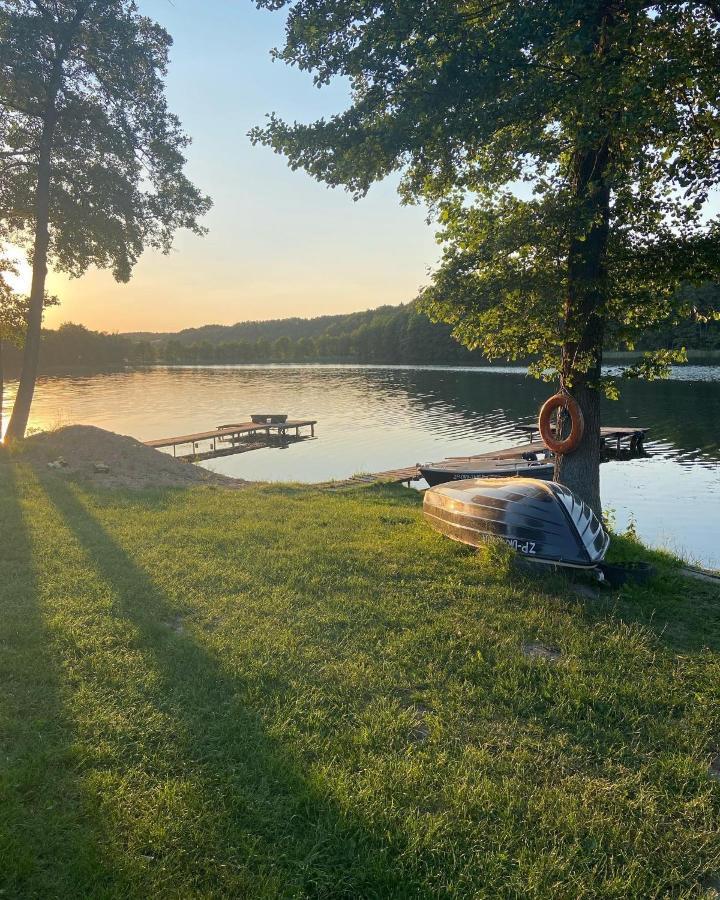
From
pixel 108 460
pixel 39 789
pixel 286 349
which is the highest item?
pixel 286 349

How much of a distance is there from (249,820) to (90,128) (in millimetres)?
17539

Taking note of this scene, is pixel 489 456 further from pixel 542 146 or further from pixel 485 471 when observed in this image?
pixel 542 146

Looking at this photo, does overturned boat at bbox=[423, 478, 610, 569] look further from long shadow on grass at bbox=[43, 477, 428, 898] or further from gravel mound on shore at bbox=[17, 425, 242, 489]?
gravel mound on shore at bbox=[17, 425, 242, 489]

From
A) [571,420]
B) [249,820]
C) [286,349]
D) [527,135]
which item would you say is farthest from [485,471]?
[286,349]

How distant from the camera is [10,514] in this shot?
30.7ft

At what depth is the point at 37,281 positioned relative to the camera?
1565cm

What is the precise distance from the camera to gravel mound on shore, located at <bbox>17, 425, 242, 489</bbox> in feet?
44.8

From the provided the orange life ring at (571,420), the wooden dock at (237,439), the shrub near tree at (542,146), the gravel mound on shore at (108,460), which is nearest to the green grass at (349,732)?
the orange life ring at (571,420)

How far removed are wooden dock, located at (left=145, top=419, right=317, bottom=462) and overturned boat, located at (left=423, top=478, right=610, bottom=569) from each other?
19.3 m

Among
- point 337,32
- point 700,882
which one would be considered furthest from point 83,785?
point 337,32

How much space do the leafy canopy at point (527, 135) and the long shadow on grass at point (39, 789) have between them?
630cm

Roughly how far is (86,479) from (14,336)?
6572 millimetres

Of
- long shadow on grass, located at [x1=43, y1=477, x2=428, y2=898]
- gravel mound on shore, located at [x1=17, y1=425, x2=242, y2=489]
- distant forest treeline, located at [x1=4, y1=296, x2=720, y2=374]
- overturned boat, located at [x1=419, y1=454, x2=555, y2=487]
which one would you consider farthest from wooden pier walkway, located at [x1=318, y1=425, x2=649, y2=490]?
distant forest treeline, located at [x1=4, y1=296, x2=720, y2=374]

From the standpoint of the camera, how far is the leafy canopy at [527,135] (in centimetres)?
658
